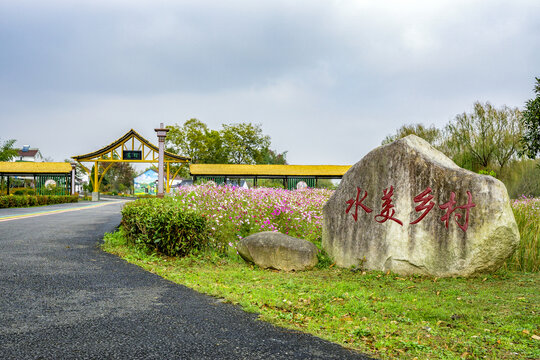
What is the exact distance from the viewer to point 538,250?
7781 mm

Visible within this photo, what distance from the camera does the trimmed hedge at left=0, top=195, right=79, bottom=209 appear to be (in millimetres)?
23312

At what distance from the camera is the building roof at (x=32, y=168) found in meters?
34.2

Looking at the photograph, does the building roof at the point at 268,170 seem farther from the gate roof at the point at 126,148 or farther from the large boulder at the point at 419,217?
the large boulder at the point at 419,217

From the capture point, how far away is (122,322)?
4160mm

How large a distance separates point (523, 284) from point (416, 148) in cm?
260

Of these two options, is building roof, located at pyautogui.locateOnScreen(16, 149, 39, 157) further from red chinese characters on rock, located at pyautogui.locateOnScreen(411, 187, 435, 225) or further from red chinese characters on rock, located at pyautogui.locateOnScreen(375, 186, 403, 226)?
red chinese characters on rock, located at pyautogui.locateOnScreen(411, 187, 435, 225)

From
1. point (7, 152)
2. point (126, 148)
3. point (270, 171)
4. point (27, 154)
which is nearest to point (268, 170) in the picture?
point (270, 171)

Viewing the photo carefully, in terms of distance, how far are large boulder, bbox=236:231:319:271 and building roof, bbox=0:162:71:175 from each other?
32540 millimetres

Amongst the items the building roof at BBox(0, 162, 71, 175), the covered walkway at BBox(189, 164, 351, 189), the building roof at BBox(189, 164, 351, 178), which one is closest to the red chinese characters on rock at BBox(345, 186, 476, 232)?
the covered walkway at BBox(189, 164, 351, 189)

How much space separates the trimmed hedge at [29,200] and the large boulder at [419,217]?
878 inches

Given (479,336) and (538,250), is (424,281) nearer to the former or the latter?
(479,336)

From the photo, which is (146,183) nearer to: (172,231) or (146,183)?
(146,183)

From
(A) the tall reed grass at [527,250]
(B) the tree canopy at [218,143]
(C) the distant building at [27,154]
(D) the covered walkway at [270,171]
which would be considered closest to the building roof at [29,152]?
(C) the distant building at [27,154]

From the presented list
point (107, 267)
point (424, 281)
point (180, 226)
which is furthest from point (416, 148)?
point (107, 267)
